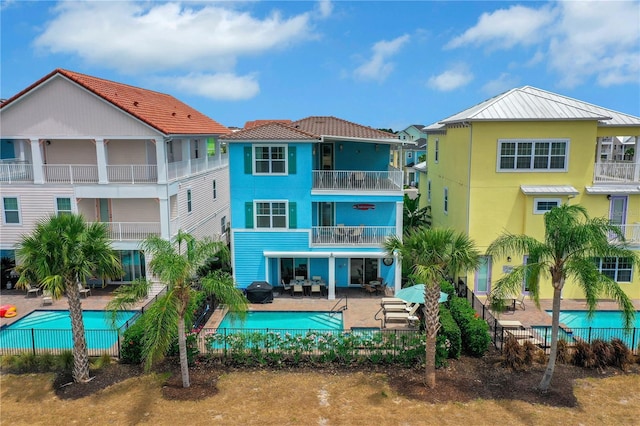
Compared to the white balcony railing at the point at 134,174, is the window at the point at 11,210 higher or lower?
lower

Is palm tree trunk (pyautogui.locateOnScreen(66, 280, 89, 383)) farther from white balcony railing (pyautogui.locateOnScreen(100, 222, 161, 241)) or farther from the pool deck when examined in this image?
white balcony railing (pyautogui.locateOnScreen(100, 222, 161, 241))

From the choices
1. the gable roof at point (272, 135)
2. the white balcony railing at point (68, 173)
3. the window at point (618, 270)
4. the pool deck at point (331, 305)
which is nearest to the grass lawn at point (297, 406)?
the pool deck at point (331, 305)

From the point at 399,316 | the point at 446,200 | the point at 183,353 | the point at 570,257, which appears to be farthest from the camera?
the point at 446,200

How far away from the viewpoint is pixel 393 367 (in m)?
15.9

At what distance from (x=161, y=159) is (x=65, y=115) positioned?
200 inches

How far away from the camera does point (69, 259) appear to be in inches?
545

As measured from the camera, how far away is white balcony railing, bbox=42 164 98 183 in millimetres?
24359

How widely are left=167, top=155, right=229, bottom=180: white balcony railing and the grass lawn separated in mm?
11806

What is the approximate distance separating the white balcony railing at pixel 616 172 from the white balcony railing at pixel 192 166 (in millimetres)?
20420

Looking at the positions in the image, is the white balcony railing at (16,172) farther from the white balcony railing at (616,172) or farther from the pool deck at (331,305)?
the white balcony railing at (616,172)

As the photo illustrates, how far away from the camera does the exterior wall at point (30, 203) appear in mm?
23953

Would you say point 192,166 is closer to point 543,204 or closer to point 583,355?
point 543,204

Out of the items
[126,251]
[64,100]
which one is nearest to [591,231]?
[126,251]

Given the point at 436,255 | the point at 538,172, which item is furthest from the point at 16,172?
the point at 538,172
